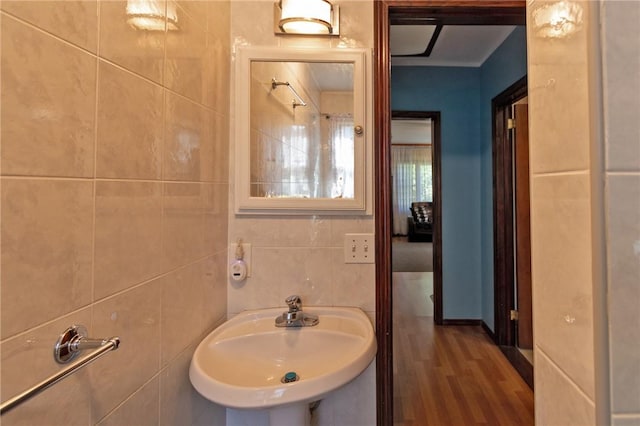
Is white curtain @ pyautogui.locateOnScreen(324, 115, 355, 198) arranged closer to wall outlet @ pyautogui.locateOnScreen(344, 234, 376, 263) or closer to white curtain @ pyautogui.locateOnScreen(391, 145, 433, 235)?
wall outlet @ pyautogui.locateOnScreen(344, 234, 376, 263)

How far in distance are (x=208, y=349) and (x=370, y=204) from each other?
2.61 ft

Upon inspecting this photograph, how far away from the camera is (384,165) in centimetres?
129

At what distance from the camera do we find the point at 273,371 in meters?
1.11

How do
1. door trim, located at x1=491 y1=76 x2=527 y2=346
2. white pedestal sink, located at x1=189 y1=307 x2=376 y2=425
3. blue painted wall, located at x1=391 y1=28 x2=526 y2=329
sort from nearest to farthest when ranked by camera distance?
white pedestal sink, located at x1=189 y1=307 x2=376 y2=425 → door trim, located at x1=491 y1=76 x2=527 y2=346 → blue painted wall, located at x1=391 y1=28 x2=526 y2=329

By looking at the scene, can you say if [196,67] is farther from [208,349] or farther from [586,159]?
[586,159]

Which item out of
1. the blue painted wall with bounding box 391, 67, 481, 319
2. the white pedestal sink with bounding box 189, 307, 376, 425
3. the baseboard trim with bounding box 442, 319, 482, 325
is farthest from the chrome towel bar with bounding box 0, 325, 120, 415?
the baseboard trim with bounding box 442, 319, 482, 325

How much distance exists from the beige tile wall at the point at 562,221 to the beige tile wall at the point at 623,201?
17 mm

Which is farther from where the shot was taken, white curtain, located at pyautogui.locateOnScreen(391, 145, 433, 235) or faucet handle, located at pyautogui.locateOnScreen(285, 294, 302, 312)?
→ white curtain, located at pyautogui.locateOnScreen(391, 145, 433, 235)

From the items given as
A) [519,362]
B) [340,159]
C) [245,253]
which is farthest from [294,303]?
[519,362]

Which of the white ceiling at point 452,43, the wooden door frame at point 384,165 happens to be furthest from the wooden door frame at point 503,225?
the wooden door frame at point 384,165

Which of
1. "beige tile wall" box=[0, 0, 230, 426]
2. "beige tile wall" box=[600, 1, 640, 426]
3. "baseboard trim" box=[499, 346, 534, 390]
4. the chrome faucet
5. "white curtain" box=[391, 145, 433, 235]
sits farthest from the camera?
"white curtain" box=[391, 145, 433, 235]

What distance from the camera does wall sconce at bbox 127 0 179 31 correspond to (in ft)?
2.52

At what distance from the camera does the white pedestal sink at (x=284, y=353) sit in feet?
2.97

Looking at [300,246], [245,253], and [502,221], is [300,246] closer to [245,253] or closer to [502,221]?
[245,253]
